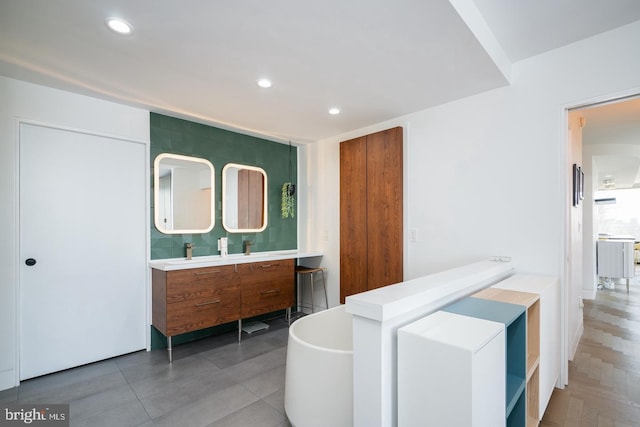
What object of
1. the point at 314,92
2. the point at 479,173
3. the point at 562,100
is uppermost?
the point at 314,92

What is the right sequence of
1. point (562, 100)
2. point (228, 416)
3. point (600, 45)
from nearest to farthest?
point (228, 416) < point (600, 45) < point (562, 100)

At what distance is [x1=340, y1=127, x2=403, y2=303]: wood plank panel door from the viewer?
127 inches

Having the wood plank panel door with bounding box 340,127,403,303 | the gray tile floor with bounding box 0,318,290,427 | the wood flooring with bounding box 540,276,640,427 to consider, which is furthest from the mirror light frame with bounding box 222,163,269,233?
the wood flooring with bounding box 540,276,640,427

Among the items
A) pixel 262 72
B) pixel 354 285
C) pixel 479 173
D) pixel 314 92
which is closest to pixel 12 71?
pixel 262 72

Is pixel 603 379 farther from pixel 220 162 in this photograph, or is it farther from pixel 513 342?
pixel 220 162

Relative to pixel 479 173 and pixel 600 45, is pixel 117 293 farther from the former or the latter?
pixel 600 45

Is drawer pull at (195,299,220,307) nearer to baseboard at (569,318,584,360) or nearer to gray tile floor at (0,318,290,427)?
gray tile floor at (0,318,290,427)

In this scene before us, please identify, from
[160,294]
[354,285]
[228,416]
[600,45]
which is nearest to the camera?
[228,416]

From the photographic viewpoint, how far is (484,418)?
1.10 meters

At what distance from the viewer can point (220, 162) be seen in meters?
3.67

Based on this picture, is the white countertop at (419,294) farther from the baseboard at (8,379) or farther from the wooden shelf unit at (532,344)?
the baseboard at (8,379)

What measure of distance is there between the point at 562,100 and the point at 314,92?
1.92 metres

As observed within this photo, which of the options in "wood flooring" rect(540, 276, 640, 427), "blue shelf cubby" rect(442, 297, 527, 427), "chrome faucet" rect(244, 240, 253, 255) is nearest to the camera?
"blue shelf cubby" rect(442, 297, 527, 427)

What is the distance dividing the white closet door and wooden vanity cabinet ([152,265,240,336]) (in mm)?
297
